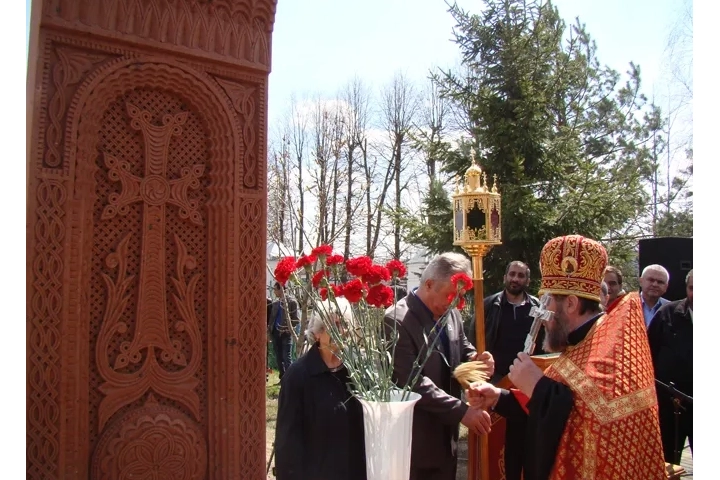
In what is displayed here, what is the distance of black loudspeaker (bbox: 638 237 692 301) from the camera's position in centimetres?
777

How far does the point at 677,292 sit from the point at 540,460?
19.9ft

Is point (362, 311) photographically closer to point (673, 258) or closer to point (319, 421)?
point (319, 421)

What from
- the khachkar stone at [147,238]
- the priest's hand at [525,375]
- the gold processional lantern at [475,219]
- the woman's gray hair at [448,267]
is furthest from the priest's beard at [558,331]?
the khachkar stone at [147,238]

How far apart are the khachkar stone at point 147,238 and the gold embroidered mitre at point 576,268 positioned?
1.88 m

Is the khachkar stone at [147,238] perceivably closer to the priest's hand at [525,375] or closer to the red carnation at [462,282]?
the red carnation at [462,282]

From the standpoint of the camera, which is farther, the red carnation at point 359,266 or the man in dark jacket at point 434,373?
the man in dark jacket at point 434,373

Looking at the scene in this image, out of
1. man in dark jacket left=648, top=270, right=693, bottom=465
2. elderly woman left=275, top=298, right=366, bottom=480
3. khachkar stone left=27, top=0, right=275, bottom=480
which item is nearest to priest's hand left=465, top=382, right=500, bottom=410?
elderly woman left=275, top=298, right=366, bottom=480

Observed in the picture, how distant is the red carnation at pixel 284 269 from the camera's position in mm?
2498

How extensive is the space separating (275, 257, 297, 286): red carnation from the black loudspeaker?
664cm

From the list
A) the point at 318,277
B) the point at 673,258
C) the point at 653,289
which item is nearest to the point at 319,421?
the point at 318,277

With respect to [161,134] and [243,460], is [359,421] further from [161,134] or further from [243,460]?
[161,134]

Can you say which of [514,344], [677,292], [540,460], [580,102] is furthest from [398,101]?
[540,460]

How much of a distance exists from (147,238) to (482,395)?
2.08 metres

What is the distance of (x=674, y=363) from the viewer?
16.6 ft
